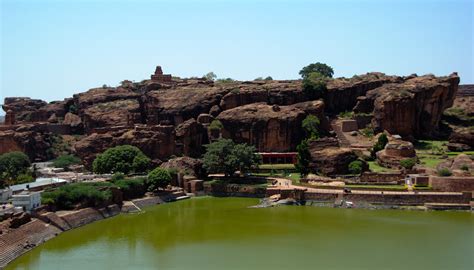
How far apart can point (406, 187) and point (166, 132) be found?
86.2 feet

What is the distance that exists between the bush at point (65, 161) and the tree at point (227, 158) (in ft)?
52.2

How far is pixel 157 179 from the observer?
49.2 metres

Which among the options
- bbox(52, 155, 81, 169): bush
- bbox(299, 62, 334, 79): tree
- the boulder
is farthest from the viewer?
bbox(299, 62, 334, 79): tree

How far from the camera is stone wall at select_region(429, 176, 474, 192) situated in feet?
145

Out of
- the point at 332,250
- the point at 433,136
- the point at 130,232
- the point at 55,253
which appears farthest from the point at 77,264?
the point at 433,136

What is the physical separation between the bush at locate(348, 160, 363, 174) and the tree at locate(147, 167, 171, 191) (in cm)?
1669

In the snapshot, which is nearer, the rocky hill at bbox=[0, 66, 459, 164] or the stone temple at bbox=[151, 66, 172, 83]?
the rocky hill at bbox=[0, 66, 459, 164]

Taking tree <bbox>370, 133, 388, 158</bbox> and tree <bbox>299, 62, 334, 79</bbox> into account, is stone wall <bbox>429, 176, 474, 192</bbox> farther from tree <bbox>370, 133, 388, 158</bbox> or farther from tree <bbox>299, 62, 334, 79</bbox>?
tree <bbox>299, 62, 334, 79</bbox>

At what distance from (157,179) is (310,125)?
1981 cm

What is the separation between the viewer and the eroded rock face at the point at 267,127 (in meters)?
62.6

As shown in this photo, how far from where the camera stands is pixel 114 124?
6944cm

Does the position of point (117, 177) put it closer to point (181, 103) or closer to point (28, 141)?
point (28, 141)

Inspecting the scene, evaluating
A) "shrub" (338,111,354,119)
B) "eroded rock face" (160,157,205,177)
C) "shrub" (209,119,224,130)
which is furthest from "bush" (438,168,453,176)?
"shrub" (209,119,224,130)

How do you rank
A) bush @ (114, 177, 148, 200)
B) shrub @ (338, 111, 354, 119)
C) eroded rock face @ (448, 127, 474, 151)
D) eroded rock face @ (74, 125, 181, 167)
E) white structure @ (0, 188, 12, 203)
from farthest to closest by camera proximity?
1. shrub @ (338, 111, 354, 119)
2. eroded rock face @ (448, 127, 474, 151)
3. eroded rock face @ (74, 125, 181, 167)
4. bush @ (114, 177, 148, 200)
5. white structure @ (0, 188, 12, 203)
